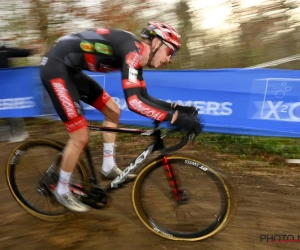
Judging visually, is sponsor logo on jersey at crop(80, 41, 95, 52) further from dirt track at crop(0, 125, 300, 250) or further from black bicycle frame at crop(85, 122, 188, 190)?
dirt track at crop(0, 125, 300, 250)

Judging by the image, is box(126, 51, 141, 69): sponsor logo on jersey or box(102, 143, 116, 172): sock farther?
box(102, 143, 116, 172): sock

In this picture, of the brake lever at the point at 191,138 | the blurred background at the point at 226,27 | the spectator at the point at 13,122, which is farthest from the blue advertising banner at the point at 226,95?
the blurred background at the point at 226,27

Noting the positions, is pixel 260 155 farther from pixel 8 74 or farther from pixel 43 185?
pixel 8 74

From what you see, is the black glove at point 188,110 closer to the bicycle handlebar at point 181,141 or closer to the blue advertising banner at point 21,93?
the bicycle handlebar at point 181,141

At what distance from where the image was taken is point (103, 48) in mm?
2949

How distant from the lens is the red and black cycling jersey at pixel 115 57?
106 inches

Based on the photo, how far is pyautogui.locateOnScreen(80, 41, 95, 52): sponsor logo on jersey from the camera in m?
2.98

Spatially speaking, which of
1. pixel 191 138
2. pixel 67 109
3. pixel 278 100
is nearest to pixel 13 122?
pixel 67 109

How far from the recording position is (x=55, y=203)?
3438mm

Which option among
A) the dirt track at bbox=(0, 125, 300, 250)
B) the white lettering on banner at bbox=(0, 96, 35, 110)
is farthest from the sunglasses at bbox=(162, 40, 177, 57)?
the white lettering on banner at bbox=(0, 96, 35, 110)

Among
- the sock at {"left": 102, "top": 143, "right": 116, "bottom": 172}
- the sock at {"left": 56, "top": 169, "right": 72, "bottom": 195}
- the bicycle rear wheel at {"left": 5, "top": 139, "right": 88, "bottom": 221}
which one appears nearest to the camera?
the sock at {"left": 56, "top": 169, "right": 72, "bottom": 195}

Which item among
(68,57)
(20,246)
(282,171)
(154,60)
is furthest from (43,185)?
(282,171)

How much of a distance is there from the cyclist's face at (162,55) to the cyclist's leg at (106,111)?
0.76 metres

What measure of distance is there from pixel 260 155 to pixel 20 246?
4.05m
